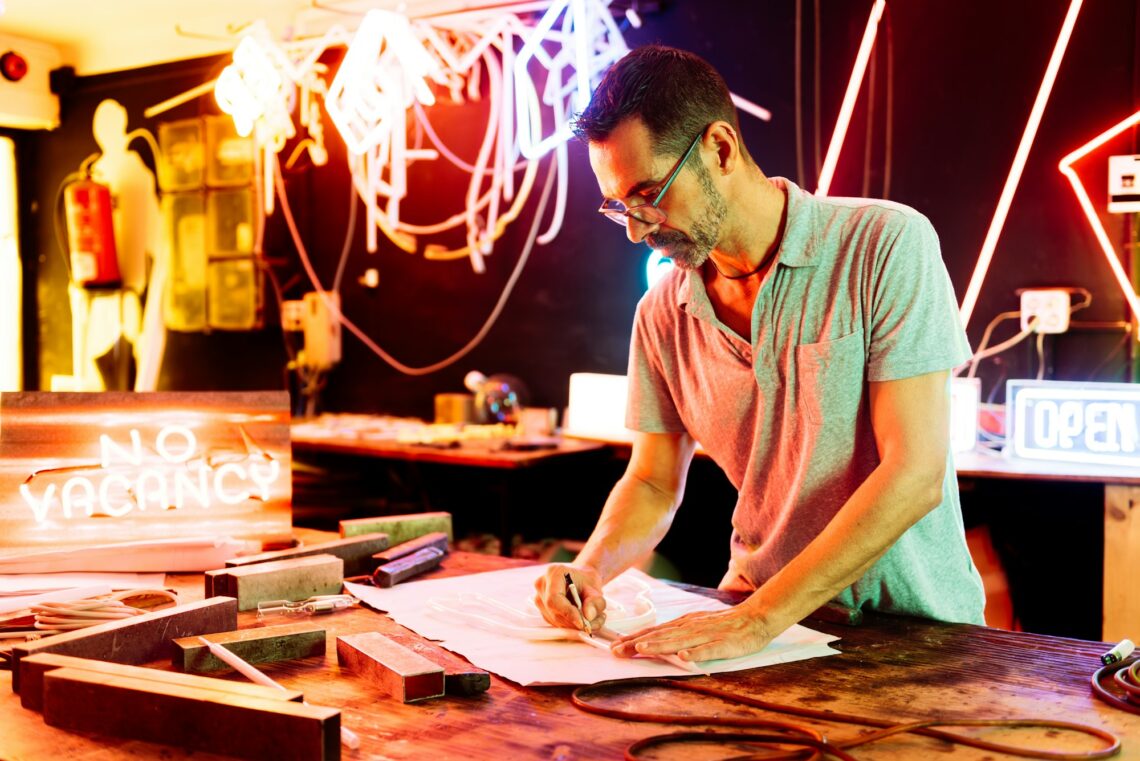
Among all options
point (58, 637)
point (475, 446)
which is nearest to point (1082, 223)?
point (475, 446)

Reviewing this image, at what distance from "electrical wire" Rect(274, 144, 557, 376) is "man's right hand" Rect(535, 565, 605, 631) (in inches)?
161

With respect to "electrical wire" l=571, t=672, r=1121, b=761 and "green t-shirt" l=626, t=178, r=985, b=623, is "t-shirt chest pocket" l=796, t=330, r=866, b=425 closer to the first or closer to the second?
"green t-shirt" l=626, t=178, r=985, b=623

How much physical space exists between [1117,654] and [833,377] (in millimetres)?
597

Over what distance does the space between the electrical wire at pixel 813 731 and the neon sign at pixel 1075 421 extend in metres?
2.72

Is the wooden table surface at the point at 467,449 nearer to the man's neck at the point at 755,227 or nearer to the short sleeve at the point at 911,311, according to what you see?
the man's neck at the point at 755,227

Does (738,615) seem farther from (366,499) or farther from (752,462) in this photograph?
(366,499)

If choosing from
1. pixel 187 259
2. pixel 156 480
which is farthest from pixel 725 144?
pixel 187 259

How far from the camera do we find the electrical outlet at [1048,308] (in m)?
4.13

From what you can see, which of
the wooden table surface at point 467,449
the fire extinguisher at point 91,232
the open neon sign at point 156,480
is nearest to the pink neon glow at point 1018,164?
the wooden table surface at point 467,449

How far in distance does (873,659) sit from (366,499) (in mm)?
4268

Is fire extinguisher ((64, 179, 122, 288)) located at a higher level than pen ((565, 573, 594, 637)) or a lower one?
higher

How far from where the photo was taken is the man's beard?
1.74 meters

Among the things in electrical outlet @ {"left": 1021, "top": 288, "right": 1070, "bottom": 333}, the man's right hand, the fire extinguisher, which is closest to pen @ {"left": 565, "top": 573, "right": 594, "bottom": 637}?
the man's right hand

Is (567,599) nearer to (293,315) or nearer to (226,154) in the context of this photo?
(293,315)
